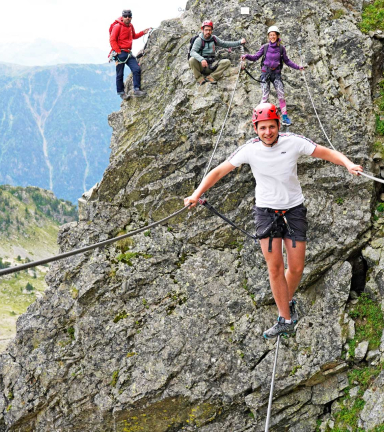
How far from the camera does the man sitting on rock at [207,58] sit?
14.9m

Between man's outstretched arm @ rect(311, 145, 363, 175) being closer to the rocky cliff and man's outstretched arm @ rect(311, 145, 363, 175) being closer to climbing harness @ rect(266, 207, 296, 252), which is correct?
climbing harness @ rect(266, 207, 296, 252)

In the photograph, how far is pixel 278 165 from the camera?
306 inches

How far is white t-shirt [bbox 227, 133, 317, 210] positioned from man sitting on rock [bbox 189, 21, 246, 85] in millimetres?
7986

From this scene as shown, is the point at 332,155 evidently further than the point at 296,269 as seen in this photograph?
No

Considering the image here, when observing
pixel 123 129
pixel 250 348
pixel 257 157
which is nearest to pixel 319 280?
pixel 250 348

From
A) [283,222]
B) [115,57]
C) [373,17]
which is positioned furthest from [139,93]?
[283,222]

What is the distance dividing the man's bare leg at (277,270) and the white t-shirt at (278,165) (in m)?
0.78

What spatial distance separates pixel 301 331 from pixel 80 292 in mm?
7395

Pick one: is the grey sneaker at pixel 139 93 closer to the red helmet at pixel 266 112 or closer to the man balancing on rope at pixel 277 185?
the man balancing on rope at pixel 277 185

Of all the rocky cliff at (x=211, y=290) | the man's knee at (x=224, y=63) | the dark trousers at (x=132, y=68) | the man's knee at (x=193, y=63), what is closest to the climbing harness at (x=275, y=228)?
the rocky cliff at (x=211, y=290)

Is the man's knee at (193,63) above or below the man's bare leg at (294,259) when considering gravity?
above

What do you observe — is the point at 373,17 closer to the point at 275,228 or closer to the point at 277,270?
the point at 275,228

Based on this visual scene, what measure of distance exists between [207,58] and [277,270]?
32.9 feet

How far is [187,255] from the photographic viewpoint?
14.1 metres
